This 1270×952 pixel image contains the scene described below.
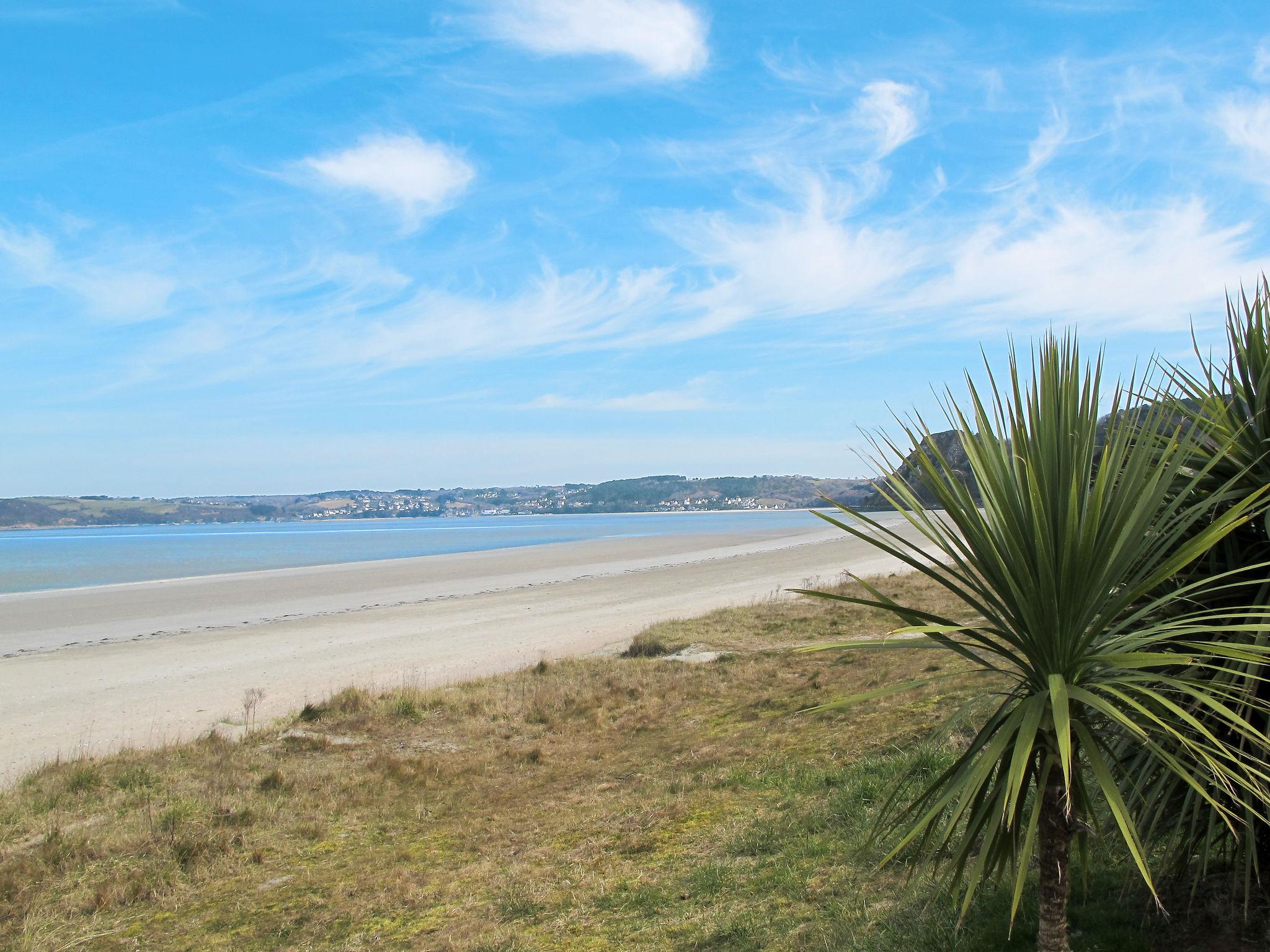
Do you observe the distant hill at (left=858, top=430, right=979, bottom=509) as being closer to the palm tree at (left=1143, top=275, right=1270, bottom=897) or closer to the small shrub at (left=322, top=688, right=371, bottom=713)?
the palm tree at (left=1143, top=275, right=1270, bottom=897)

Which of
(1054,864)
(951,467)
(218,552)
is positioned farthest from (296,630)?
(218,552)

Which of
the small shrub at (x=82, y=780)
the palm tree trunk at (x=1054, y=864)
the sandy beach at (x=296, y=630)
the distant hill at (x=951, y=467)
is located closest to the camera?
the palm tree trunk at (x=1054, y=864)

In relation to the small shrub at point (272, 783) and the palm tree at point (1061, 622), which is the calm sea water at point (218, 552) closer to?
the small shrub at point (272, 783)

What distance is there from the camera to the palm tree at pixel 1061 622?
107 inches

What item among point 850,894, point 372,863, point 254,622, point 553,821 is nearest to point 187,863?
point 372,863

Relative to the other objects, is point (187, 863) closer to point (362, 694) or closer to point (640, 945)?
point (640, 945)

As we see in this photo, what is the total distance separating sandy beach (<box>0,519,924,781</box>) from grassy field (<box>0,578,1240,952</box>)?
12.3ft

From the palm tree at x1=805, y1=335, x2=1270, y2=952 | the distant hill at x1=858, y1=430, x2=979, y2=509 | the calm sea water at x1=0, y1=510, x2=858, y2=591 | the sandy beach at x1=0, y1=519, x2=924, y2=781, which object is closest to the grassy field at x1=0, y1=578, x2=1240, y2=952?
the palm tree at x1=805, y1=335, x2=1270, y2=952

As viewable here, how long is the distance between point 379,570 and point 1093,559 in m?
52.3

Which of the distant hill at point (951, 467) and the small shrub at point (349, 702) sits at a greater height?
the distant hill at point (951, 467)

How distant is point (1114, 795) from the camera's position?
255 centimetres

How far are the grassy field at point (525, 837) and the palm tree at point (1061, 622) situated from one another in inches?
44.3

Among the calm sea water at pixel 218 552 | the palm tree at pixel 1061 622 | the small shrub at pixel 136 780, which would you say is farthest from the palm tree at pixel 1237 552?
the calm sea water at pixel 218 552

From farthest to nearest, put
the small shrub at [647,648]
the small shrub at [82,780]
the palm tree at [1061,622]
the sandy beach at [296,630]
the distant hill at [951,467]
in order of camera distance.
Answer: the small shrub at [647,648]
the sandy beach at [296,630]
the small shrub at [82,780]
the distant hill at [951,467]
the palm tree at [1061,622]
